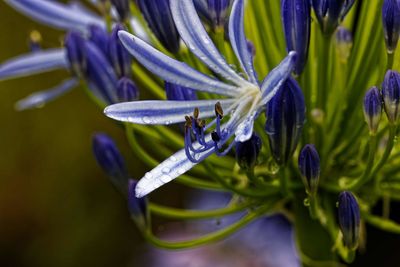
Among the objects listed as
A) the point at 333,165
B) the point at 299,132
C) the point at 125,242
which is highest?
the point at 299,132

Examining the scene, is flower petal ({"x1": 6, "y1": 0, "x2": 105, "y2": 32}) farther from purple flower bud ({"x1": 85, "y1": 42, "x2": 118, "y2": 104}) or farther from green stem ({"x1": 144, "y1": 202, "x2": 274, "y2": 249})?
green stem ({"x1": 144, "y1": 202, "x2": 274, "y2": 249})

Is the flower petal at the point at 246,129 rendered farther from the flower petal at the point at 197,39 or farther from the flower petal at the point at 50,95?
the flower petal at the point at 50,95

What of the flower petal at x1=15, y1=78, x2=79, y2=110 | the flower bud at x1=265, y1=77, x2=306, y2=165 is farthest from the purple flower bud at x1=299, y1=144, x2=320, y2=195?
the flower petal at x1=15, y1=78, x2=79, y2=110

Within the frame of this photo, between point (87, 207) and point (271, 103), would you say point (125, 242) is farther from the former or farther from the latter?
point (271, 103)

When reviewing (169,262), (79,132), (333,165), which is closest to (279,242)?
(169,262)

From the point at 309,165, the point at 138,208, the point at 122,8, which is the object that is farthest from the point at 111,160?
→ the point at 309,165
